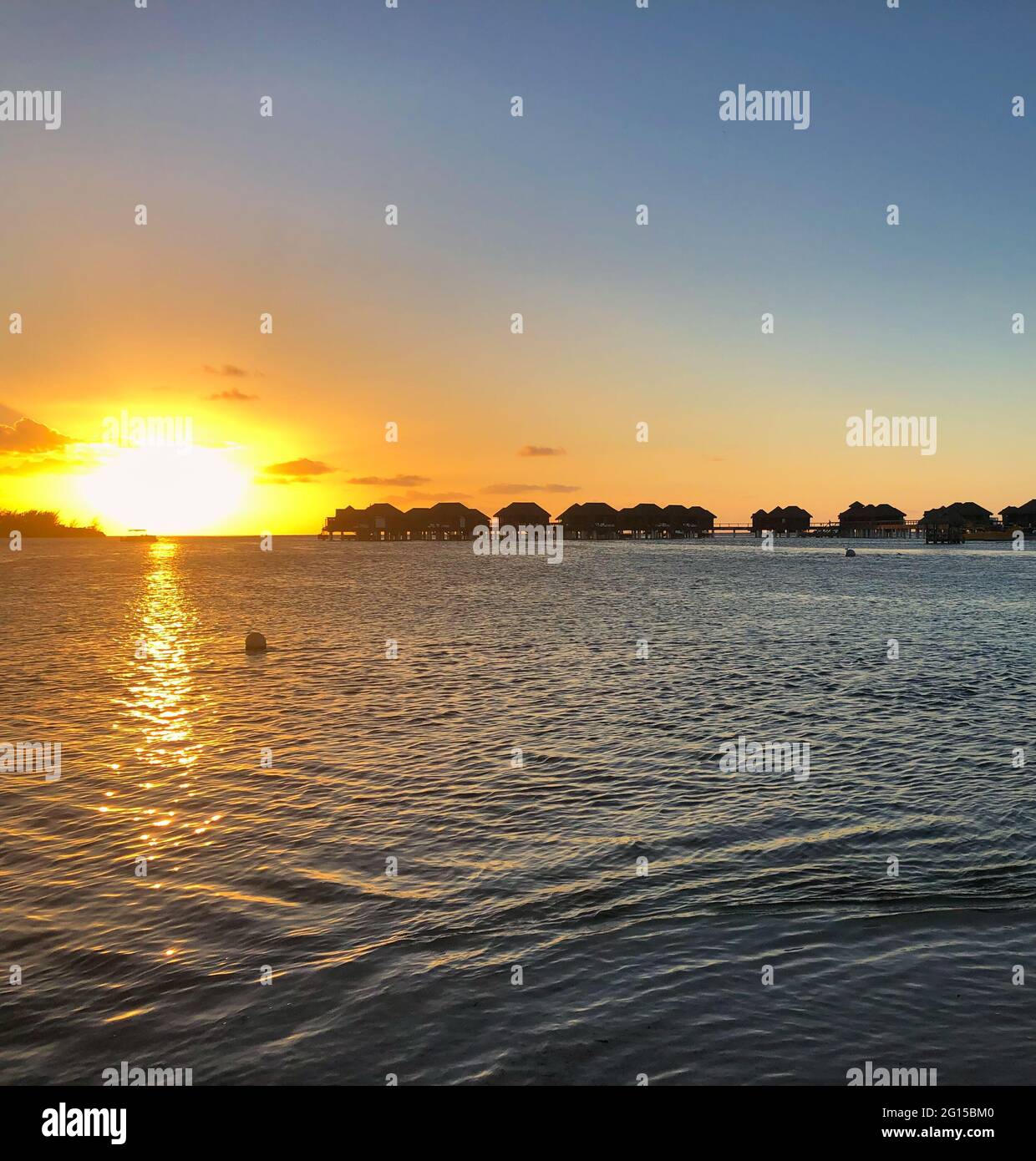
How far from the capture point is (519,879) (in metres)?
11.0

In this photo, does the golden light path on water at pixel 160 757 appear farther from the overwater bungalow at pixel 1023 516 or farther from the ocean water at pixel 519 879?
the overwater bungalow at pixel 1023 516

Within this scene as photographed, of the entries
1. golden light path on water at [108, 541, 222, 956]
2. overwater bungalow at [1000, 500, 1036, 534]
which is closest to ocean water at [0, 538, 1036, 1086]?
golden light path on water at [108, 541, 222, 956]

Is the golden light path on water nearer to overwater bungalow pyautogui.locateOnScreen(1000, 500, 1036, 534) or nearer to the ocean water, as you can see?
the ocean water

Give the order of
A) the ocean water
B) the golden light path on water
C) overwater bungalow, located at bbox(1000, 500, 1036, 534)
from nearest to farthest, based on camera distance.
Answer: the ocean water → the golden light path on water → overwater bungalow, located at bbox(1000, 500, 1036, 534)

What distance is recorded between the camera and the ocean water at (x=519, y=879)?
7422 millimetres

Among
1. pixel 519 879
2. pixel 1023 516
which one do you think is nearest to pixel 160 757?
pixel 519 879

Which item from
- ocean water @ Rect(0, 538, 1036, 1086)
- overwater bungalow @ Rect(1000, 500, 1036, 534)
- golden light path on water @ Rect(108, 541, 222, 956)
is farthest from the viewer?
overwater bungalow @ Rect(1000, 500, 1036, 534)

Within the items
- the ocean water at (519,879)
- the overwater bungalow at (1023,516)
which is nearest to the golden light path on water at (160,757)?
the ocean water at (519,879)

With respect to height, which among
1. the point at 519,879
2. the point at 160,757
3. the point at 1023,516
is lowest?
the point at 519,879

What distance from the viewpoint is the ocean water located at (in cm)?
742

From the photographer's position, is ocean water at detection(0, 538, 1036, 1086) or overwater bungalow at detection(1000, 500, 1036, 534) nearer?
ocean water at detection(0, 538, 1036, 1086)

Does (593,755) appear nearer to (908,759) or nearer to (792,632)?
(908,759)

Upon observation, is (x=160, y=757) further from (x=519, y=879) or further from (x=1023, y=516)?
(x=1023, y=516)

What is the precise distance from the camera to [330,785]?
15445 millimetres
